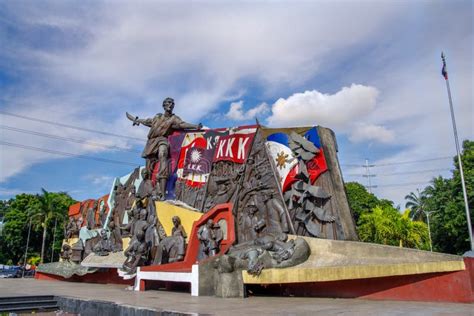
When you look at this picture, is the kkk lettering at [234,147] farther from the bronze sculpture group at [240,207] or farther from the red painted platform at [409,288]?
the red painted platform at [409,288]

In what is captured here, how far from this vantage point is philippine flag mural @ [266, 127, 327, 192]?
1255cm

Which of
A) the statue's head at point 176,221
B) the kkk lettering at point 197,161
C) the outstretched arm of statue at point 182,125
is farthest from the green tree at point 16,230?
the statue's head at point 176,221

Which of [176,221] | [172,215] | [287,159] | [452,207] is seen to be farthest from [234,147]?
[452,207]

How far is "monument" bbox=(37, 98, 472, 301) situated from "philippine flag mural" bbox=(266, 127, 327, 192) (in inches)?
1.4

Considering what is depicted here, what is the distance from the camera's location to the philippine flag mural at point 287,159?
1255 centimetres

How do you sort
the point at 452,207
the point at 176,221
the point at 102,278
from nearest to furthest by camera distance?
the point at 176,221, the point at 102,278, the point at 452,207

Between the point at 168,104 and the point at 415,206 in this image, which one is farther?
the point at 415,206

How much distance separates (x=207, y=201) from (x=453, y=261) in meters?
9.09

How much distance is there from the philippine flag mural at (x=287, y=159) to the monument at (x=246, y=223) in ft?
0.11

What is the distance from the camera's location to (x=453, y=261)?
27.7 ft

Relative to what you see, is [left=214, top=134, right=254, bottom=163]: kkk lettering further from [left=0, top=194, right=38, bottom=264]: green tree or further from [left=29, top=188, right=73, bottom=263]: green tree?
[left=0, top=194, right=38, bottom=264]: green tree

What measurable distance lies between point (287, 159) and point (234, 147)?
2.63 m

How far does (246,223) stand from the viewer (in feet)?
43.3

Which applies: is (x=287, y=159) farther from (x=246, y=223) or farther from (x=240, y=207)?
(x=246, y=223)
